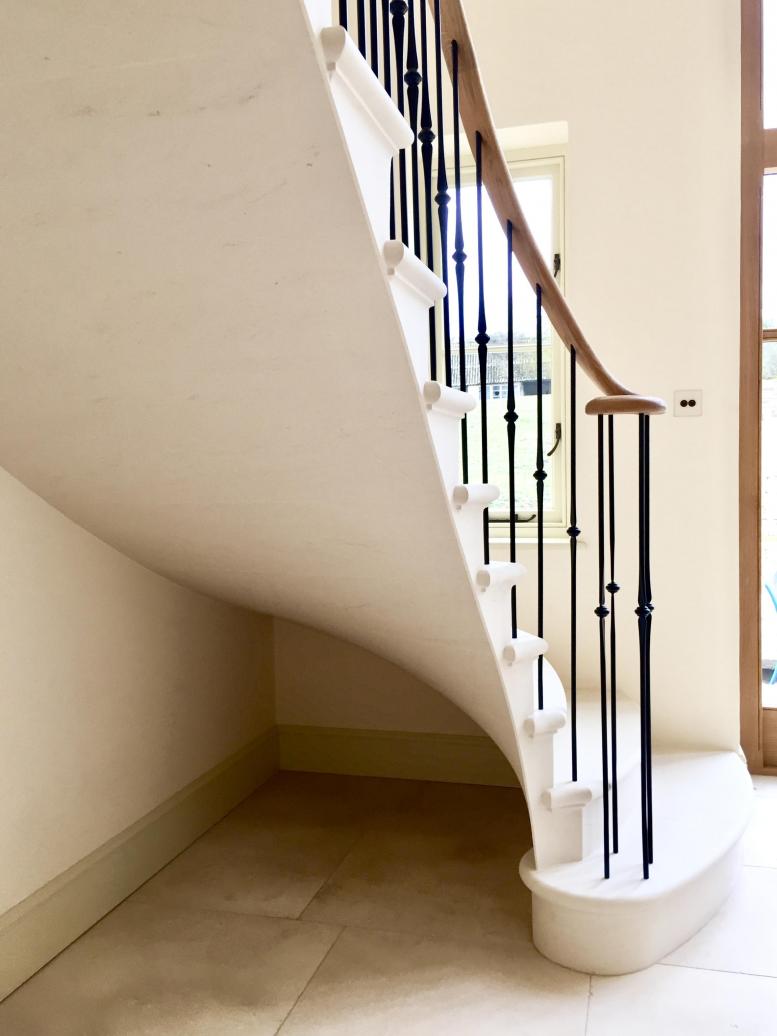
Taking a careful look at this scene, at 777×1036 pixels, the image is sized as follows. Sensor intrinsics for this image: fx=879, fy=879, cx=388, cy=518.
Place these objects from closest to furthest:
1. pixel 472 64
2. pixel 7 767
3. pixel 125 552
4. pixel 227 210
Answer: pixel 227 210
pixel 472 64
pixel 7 767
pixel 125 552

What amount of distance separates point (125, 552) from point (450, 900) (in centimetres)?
140

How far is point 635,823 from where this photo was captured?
250 cm

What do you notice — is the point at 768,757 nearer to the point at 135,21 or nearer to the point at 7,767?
the point at 7,767

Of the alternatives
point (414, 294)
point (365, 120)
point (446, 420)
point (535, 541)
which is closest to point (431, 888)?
point (535, 541)

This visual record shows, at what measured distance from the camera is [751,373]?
3.28 metres

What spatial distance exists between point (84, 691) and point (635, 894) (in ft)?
5.13

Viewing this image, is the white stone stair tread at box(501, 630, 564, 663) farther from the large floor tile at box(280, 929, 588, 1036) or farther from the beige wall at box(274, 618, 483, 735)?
the beige wall at box(274, 618, 483, 735)

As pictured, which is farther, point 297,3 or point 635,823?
point 635,823

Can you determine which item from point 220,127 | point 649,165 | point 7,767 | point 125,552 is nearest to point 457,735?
point 125,552

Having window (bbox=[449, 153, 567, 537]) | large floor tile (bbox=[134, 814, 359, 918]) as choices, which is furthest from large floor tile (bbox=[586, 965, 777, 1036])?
window (bbox=[449, 153, 567, 537])

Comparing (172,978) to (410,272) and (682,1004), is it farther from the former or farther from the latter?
(410,272)

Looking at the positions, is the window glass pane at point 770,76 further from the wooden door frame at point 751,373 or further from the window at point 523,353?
the window at point 523,353

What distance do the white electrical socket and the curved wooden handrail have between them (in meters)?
1.10

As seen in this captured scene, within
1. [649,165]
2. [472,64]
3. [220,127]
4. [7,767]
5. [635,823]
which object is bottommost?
[635,823]
